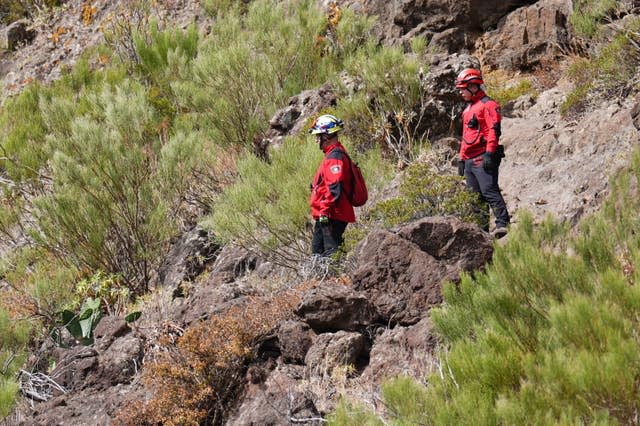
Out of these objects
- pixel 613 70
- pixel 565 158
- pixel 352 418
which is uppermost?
pixel 352 418

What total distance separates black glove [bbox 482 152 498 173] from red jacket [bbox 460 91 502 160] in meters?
0.05

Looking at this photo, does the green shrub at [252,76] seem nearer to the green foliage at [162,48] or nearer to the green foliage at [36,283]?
the green foliage at [162,48]

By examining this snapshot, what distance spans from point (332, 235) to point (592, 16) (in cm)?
535

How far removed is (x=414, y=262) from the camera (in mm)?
5566

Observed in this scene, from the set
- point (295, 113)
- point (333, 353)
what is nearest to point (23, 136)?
point (295, 113)

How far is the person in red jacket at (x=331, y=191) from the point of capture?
669 centimetres

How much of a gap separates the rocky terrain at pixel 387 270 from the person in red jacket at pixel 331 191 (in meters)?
0.69

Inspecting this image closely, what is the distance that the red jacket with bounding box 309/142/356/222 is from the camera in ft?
21.9

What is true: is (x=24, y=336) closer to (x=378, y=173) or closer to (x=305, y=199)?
(x=305, y=199)

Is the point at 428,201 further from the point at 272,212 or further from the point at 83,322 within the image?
the point at 83,322

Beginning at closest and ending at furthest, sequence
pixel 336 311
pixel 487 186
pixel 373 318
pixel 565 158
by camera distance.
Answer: pixel 336 311, pixel 373 318, pixel 487 186, pixel 565 158

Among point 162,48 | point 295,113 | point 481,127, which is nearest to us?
point 481,127

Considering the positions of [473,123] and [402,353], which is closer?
[402,353]

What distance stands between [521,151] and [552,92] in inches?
62.8
